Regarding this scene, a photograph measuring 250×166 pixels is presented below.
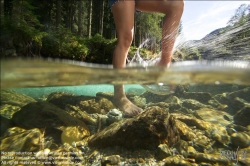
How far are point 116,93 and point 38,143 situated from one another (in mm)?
1216

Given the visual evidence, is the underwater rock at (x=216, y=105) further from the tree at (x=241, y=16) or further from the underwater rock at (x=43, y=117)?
the underwater rock at (x=43, y=117)

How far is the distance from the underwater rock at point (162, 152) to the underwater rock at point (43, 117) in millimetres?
849

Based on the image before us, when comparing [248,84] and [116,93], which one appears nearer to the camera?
[116,93]

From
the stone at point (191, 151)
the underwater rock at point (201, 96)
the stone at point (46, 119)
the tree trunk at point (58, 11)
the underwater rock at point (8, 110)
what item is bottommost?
the stone at point (191, 151)

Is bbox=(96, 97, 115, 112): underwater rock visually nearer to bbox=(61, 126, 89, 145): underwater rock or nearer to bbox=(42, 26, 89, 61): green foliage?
bbox=(61, 126, 89, 145): underwater rock

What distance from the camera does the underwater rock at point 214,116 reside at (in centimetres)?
273

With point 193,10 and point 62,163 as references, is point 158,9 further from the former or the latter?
point 62,163

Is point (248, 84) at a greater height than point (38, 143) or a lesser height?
greater

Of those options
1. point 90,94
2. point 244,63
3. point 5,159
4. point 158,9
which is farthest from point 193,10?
point 5,159

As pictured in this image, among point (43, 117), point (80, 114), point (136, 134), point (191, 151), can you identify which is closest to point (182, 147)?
point (191, 151)

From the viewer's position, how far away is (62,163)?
1663 mm

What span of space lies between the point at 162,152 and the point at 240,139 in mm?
1165

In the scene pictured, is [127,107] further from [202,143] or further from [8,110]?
[8,110]

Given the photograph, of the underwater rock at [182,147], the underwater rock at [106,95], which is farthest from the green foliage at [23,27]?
the underwater rock at [182,147]
